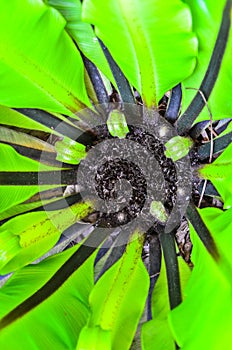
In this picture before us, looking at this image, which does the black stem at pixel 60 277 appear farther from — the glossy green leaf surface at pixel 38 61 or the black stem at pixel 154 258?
the glossy green leaf surface at pixel 38 61

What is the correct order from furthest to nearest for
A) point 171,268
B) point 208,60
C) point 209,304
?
point 171,268
point 208,60
point 209,304

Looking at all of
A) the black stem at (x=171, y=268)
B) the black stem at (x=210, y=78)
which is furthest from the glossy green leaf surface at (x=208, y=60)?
the black stem at (x=171, y=268)

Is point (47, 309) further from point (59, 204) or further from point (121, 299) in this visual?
point (59, 204)

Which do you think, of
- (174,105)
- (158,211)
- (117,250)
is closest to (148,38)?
(174,105)

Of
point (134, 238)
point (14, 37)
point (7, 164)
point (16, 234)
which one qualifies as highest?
point (14, 37)

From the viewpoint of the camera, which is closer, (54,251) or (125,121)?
(125,121)

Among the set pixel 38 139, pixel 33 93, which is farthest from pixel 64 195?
pixel 33 93

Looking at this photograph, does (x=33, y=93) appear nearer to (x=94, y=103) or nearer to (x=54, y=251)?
(x=94, y=103)
